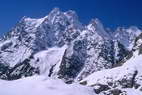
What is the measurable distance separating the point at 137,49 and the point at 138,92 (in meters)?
58.4

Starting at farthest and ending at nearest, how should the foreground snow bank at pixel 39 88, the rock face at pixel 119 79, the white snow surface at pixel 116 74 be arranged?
the white snow surface at pixel 116 74 → the rock face at pixel 119 79 → the foreground snow bank at pixel 39 88

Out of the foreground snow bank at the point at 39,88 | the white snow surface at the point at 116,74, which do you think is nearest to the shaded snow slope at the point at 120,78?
the white snow surface at the point at 116,74

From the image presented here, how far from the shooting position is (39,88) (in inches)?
3199

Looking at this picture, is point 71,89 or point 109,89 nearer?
point 71,89

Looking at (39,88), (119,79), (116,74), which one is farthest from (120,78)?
(39,88)

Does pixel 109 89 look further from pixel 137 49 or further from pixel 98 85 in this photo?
pixel 137 49

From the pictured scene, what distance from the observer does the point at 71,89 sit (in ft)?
270

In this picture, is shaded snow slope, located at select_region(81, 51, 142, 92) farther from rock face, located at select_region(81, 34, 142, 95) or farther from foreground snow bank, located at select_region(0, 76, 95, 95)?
foreground snow bank, located at select_region(0, 76, 95, 95)

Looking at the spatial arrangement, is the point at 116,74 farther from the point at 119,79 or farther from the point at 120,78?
the point at 119,79

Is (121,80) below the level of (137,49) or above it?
below

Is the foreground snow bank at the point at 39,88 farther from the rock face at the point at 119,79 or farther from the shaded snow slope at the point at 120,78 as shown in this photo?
the shaded snow slope at the point at 120,78

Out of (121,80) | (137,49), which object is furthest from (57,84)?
(137,49)

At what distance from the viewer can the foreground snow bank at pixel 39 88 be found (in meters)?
77.9

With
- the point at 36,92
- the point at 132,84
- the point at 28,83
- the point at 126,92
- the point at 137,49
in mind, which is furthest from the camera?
the point at 137,49
